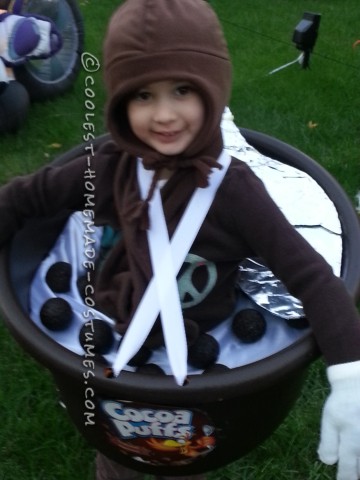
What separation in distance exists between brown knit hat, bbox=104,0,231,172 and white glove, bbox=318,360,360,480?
1.59 feet

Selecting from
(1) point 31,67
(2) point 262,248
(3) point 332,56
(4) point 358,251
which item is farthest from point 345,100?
(2) point 262,248

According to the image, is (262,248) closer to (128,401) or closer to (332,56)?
(128,401)

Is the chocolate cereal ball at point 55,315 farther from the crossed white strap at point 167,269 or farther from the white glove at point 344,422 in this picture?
the white glove at point 344,422

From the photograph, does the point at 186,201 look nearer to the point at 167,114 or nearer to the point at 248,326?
the point at 167,114

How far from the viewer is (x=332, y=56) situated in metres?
4.04

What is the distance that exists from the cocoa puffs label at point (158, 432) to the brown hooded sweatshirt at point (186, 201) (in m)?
0.20

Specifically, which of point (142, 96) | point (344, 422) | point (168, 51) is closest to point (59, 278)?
point (142, 96)

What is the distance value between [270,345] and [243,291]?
0.14 meters

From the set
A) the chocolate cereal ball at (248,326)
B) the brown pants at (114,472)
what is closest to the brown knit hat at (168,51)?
the chocolate cereal ball at (248,326)

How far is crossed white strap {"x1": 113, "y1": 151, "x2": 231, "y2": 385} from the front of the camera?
1.33 meters

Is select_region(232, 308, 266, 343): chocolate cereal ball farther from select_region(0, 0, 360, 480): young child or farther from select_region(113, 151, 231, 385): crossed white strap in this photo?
select_region(113, 151, 231, 385): crossed white strap

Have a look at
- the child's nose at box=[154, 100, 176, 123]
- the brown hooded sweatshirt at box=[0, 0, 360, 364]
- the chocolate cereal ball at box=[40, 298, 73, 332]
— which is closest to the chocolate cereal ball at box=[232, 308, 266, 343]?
the brown hooded sweatshirt at box=[0, 0, 360, 364]

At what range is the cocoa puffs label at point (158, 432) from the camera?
50.9 inches

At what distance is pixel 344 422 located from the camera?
119cm
